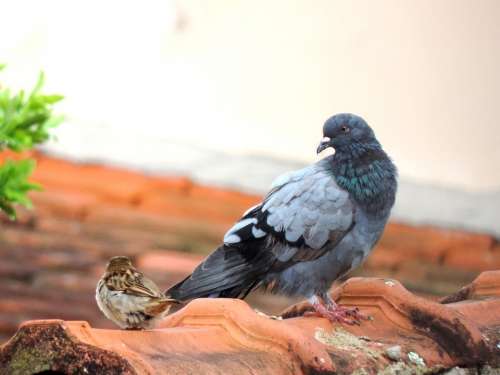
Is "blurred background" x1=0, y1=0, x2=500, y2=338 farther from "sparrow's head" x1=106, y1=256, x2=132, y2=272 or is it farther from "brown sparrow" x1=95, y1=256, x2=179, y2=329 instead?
"brown sparrow" x1=95, y1=256, x2=179, y2=329

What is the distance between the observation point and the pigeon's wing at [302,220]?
3.85 metres

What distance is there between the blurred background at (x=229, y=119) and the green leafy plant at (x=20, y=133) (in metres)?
2.38

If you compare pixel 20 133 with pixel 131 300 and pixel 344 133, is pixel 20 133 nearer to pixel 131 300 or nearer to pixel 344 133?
pixel 131 300

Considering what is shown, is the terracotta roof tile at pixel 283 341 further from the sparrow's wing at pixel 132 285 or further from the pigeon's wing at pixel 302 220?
the pigeon's wing at pixel 302 220

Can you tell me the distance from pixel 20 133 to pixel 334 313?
95 centimetres

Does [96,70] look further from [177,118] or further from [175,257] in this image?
[175,257]

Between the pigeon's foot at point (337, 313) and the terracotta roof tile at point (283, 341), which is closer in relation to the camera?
the terracotta roof tile at point (283, 341)

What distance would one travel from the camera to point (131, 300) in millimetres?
2713

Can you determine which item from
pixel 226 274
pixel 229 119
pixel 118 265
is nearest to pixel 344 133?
pixel 226 274

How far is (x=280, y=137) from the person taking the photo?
5.68 metres

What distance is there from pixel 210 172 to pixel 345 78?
81cm

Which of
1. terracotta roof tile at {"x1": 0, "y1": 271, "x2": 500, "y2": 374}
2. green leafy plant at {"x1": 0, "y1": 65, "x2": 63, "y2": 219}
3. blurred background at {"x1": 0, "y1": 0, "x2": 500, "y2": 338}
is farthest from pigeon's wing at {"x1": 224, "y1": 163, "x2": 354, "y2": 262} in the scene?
blurred background at {"x1": 0, "y1": 0, "x2": 500, "y2": 338}

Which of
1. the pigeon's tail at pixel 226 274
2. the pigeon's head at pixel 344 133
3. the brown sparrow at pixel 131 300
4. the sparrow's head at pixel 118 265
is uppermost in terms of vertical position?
the pigeon's head at pixel 344 133

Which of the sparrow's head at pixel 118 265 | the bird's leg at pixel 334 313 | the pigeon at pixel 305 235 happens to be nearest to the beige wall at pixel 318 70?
the pigeon at pixel 305 235
